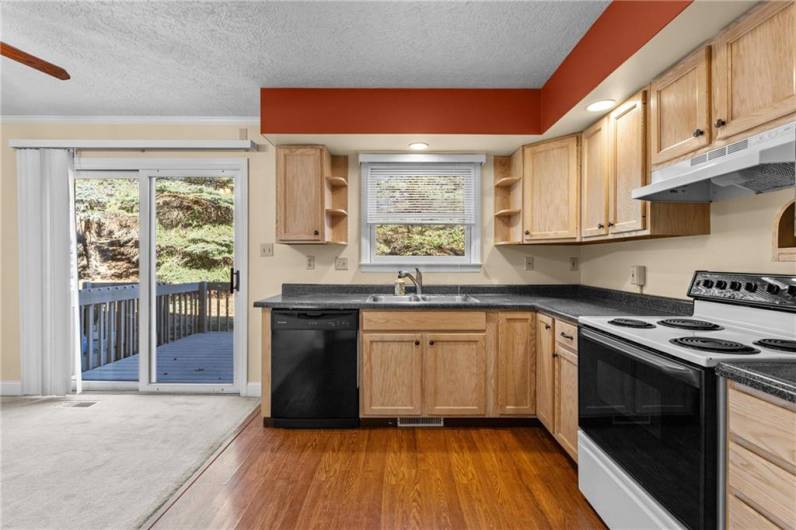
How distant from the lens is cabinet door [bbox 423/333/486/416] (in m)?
2.83

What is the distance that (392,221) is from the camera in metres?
3.48

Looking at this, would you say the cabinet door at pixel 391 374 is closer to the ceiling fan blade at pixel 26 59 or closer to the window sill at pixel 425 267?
the window sill at pixel 425 267

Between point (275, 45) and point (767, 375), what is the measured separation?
8.67ft

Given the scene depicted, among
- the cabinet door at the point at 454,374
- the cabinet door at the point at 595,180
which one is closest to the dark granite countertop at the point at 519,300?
the cabinet door at the point at 454,374

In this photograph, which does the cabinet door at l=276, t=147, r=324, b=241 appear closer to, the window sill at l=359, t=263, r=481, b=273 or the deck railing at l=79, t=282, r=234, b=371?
the window sill at l=359, t=263, r=481, b=273

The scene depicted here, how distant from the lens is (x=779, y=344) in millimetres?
1383

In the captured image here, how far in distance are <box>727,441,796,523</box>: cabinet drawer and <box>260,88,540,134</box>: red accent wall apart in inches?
92.9

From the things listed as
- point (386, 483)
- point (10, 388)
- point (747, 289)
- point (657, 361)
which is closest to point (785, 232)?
point (747, 289)

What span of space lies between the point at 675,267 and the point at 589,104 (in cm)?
106

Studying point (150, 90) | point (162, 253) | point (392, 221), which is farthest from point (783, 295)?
point (162, 253)

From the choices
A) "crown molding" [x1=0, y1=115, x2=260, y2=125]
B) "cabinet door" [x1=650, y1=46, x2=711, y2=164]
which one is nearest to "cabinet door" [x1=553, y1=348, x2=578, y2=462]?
"cabinet door" [x1=650, y1=46, x2=711, y2=164]

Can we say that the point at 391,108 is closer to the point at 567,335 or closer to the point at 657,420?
the point at 567,335

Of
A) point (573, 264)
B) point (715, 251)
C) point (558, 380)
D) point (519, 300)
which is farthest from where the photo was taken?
point (573, 264)

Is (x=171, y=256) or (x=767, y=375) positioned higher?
(x=171, y=256)
